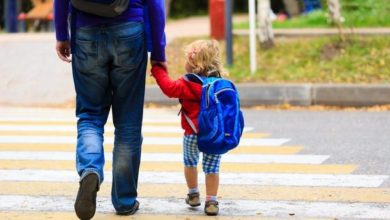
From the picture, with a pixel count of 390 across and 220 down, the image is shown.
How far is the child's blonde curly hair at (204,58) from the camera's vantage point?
5562 mm

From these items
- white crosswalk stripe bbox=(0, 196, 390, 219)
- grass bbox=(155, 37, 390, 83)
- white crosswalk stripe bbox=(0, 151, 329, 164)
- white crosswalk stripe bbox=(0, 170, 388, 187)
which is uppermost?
white crosswalk stripe bbox=(0, 196, 390, 219)

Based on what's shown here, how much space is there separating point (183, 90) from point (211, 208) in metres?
0.72

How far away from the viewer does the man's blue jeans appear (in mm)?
5324

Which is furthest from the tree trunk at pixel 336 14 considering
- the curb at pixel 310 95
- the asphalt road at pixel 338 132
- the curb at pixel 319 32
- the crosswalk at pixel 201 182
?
the crosswalk at pixel 201 182

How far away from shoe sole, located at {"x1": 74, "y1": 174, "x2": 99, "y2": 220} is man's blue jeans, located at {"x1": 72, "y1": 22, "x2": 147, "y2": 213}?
0.12 metres

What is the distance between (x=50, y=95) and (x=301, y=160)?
571cm

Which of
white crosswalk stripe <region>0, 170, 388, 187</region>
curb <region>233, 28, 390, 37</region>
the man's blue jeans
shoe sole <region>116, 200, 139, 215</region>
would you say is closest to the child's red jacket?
the man's blue jeans

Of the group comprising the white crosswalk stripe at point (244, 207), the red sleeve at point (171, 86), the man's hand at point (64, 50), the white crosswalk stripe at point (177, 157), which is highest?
the man's hand at point (64, 50)

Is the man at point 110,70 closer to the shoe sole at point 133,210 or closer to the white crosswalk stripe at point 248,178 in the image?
the shoe sole at point 133,210

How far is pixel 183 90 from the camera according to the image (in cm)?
552

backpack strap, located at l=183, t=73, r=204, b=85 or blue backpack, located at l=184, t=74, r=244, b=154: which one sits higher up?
backpack strap, located at l=183, t=73, r=204, b=85

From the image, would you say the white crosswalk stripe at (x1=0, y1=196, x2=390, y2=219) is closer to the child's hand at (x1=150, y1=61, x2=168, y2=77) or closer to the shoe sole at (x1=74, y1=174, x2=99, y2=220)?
the shoe sole at (x1=74, y1=174, x2=99, y2=220)

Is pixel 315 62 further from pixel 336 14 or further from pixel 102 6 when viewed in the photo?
pixel 102 6

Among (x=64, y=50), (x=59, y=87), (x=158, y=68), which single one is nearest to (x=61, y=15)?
(x=64, y=50)
